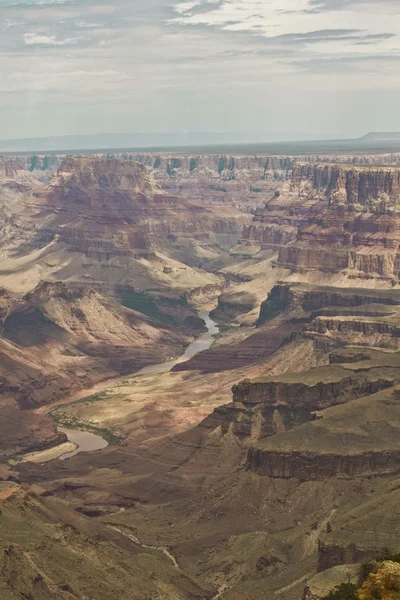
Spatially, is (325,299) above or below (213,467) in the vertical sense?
above

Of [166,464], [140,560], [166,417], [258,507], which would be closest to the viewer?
[140,560]

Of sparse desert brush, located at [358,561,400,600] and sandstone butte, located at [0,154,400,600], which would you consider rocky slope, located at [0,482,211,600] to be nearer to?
sandstone butte, located at [0,154,400,600]

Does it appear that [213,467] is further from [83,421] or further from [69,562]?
[69,562]

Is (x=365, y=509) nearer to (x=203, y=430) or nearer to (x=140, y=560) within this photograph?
(x=140, y=560)

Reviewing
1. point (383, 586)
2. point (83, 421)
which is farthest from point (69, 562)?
point (83, 421)

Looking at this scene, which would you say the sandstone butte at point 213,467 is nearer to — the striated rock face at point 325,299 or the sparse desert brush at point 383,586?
the sparse desert brush at point 383,586

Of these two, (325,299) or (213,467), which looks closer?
(213,467)

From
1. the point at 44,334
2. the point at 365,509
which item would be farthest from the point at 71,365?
the point at 365,509

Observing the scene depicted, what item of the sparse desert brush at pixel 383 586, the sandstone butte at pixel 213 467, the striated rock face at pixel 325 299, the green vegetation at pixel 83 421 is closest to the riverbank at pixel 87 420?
the green vegetation at pixel 83 421
